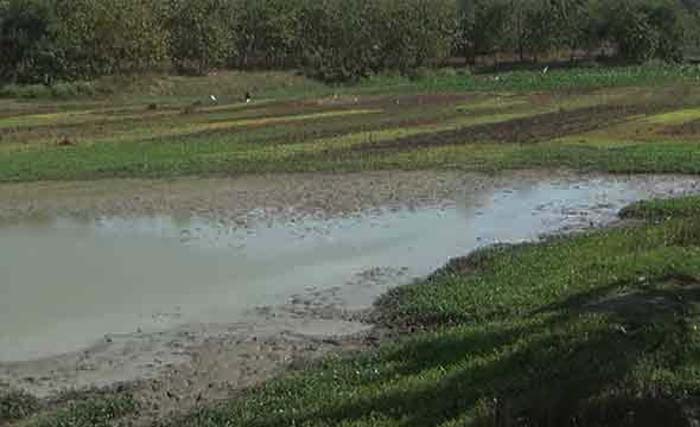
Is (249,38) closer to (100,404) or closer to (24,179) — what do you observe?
(24,179)

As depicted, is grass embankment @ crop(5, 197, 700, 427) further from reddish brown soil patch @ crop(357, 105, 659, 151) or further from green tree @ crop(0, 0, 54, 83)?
green tree @ crop(0, 0, 54, 83)

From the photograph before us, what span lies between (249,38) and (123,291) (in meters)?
75.8

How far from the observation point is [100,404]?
9.12 m

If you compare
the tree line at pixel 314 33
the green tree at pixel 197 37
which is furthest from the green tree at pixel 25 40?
the green tree at pixel 197 37

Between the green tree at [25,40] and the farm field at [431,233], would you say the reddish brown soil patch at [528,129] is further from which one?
the green tree at [25,40]

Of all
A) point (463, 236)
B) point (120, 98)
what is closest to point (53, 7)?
point (120, 98)

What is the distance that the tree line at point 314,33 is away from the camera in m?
73.8

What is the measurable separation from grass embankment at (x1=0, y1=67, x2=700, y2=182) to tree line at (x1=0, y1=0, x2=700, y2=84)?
850 cm

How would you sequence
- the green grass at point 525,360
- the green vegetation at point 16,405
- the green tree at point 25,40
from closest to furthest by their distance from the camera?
the green grass at point 525,360 < the green vegetation at point 16,405 < the green tree at point 25,40

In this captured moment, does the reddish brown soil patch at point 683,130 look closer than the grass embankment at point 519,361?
No

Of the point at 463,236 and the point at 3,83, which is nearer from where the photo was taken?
the point at 463,236

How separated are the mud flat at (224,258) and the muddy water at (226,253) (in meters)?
0.05

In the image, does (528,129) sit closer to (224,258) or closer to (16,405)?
(224,258)

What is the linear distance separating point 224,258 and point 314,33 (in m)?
74.4
